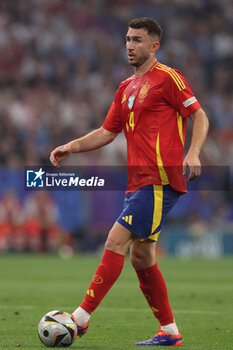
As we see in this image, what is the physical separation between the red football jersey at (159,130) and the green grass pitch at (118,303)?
1198 millimetres

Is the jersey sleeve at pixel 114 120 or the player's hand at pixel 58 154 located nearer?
the player's hand at pixel 58 154

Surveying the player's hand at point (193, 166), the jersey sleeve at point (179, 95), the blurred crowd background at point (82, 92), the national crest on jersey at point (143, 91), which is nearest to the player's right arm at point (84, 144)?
the national crest on jersey at point (143, 91)

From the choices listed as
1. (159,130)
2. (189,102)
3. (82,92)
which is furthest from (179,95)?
(82,92)

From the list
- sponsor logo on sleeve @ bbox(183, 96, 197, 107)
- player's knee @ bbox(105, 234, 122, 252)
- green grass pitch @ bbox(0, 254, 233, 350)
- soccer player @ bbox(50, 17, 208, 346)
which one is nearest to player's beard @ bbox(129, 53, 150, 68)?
soccer player @ bbox(50, 17, 208, 346)

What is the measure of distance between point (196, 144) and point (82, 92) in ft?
51.9

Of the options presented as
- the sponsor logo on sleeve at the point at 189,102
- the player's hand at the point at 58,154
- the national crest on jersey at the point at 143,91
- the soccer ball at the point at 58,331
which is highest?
the national crest on jersey at the point at 143,91

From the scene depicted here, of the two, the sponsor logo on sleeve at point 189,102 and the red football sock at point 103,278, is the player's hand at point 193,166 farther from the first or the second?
the red football sock at point 103,278

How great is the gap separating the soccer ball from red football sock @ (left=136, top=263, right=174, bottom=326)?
0.64 m

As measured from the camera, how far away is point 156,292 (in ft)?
18.7

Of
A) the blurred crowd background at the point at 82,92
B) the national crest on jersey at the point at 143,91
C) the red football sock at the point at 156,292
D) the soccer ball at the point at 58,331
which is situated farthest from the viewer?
the blurred crowd background at the point at 82,92

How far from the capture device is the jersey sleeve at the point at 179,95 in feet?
17.8

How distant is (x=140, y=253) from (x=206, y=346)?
0.81 m

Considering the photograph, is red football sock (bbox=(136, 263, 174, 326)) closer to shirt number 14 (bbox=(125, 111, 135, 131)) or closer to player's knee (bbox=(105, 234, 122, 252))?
player's knee (bbox=(105, 234, 122, 252))

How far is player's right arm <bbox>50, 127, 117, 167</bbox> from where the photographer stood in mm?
5785
